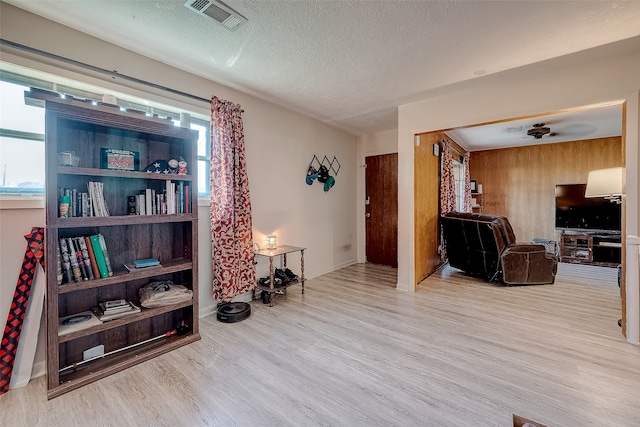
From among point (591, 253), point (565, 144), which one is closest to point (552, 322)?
point (591, 253)

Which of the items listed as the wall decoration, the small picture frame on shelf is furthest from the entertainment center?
the small picture frame on shelf

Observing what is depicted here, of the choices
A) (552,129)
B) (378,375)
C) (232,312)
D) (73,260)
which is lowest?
(378,375)

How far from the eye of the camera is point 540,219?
239 inches

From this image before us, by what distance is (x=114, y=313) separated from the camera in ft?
6.58

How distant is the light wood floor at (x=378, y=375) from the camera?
1559 mm

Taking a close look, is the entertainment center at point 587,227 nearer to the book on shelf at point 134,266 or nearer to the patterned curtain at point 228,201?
the patterned curtain at point 228,201

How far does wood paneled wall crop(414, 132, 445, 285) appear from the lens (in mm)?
3895

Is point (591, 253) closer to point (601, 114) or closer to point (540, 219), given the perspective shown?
point (540, 219)

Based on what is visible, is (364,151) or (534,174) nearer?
(364,151)

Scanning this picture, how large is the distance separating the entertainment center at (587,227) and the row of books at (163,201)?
693cm

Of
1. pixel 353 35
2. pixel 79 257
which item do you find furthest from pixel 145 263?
pixel 353 35

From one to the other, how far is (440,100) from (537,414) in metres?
3.17

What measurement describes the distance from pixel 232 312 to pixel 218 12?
101 inches

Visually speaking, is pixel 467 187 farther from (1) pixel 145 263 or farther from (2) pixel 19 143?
(2) pixel 19 143
